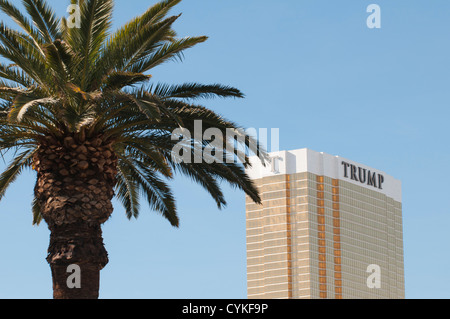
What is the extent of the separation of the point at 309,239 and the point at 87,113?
164 metres

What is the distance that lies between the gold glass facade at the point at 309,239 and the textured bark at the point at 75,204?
522ft

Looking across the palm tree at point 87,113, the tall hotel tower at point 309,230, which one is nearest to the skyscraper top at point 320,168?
the tall hotel tower at point 309,230

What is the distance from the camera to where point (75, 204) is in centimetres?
2131

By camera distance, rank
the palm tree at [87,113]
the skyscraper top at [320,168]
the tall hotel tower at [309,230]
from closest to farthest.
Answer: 1. the palm tree at [87,113]
2. the tall hotel tower at [309,230]
3. the skyscraper top at [320,168]

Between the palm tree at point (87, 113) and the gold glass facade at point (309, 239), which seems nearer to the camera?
the palm tree at point (87, 113)

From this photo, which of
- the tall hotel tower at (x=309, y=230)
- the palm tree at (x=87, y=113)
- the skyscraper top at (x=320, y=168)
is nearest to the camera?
the palm tree at (x=87, y=113)

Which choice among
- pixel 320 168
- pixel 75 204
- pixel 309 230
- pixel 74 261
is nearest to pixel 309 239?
pixel 309 230

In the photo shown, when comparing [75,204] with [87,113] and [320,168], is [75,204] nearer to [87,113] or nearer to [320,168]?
[87,113]

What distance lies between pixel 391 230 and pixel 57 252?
7128 inches

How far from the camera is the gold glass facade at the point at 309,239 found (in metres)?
182

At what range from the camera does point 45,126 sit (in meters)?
22.5

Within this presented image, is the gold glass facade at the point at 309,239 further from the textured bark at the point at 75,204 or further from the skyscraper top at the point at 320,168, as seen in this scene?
the textured bark at the point at 75,204

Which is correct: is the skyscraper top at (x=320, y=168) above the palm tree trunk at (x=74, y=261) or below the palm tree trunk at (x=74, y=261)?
above
